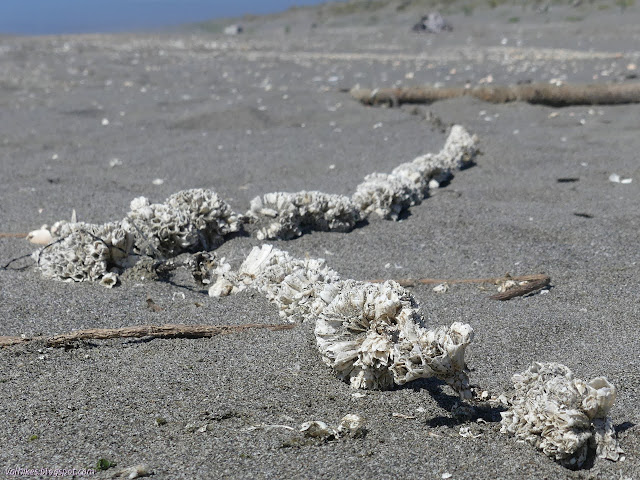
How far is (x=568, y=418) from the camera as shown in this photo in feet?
6.13

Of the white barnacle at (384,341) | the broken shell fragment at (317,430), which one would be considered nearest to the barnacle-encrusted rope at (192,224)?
the white barnacle at (384,341)

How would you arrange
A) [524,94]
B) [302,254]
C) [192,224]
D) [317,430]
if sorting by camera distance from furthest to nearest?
[524,94] < [302,254] < [192,224] < [317,430]

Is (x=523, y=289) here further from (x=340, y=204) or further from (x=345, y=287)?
(x=340, y=204)

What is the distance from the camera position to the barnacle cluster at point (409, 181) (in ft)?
14.3

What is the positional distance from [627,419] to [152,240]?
2365 mm

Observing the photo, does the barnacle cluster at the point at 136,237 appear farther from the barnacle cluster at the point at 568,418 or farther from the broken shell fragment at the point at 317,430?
the barnacle cluster at the point at 568,418

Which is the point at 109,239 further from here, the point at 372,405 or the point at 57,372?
the point at 372,405

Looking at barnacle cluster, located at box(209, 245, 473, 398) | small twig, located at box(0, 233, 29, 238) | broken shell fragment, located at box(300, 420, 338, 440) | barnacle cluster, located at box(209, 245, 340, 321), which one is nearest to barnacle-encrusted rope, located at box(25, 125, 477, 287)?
small twig, located at box(0, 233, 29, 238)

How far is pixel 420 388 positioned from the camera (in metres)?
2.30

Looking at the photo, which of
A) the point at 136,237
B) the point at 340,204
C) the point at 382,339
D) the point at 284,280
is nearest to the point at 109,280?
the point at 136,237

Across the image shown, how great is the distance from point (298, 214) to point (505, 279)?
128 centimetres

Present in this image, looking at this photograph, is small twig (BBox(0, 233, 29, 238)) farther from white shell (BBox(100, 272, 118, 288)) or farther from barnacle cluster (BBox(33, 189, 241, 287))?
white shell (BBox(100, 272, 118, 288))

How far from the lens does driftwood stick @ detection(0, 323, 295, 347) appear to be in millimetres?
2559

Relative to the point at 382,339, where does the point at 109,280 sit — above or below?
below
